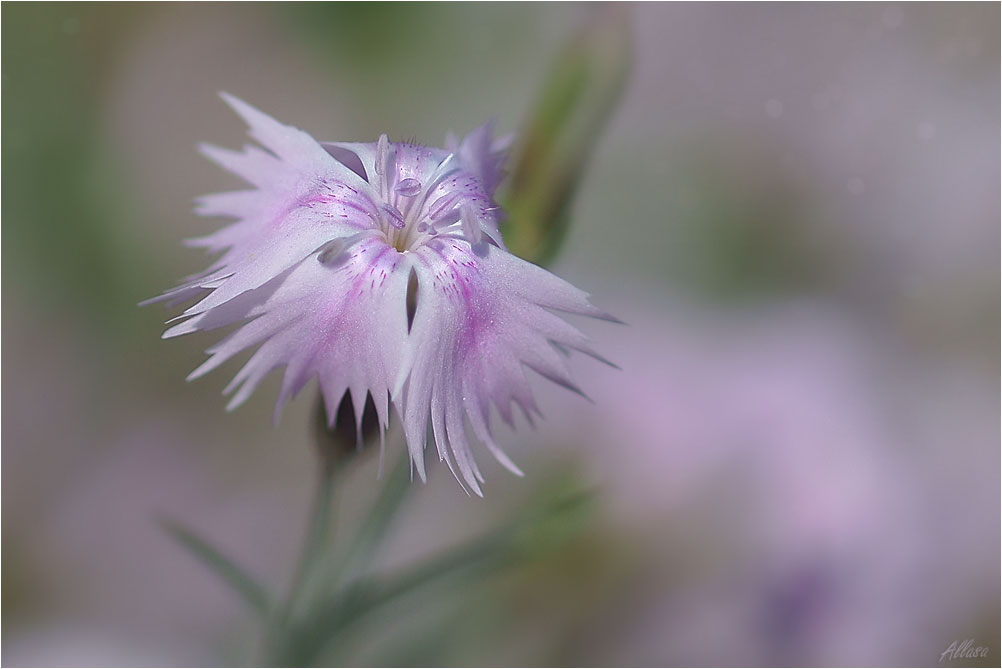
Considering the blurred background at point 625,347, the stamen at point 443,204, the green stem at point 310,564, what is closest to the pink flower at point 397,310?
the stamen at point 443,204

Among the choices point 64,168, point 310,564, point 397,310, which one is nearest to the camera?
point 397,310

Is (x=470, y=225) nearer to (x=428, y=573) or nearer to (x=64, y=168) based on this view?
(x=428, y=573)

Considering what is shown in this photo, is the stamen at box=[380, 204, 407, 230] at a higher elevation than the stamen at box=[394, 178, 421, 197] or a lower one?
lower

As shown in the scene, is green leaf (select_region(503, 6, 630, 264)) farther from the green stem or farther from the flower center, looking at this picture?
the green stem

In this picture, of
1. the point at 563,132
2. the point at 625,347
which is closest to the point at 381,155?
the point at 563,132

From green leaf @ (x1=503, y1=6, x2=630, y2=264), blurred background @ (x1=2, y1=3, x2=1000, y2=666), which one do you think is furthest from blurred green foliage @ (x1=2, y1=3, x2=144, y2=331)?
green leaf @ (x1=503, y1=6, x2=630, y2=264)

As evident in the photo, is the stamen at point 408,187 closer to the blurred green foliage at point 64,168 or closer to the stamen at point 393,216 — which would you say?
the stamen at point 393,216

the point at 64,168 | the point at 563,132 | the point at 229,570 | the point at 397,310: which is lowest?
the point at 229,570

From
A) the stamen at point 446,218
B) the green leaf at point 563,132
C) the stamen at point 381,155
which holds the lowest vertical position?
the stamen at point 446,218
